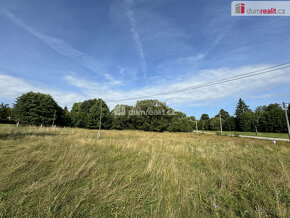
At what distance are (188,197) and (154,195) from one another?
79 centimetres

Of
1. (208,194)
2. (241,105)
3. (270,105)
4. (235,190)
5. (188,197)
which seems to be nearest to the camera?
(188,197)

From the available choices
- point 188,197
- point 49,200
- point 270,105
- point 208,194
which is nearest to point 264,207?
point 208,194

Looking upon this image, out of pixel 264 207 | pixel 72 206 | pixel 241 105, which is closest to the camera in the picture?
pixel 72 206

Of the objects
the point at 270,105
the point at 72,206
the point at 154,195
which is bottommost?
the point at 154,195

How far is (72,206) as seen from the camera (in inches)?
81.3

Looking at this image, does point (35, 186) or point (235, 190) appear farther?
point (235, 190)

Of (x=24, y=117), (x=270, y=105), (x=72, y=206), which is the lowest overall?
(x=72, y=206)

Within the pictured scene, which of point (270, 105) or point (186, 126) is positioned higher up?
point (270, 105)

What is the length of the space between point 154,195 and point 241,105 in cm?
8550

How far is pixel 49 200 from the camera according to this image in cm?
215

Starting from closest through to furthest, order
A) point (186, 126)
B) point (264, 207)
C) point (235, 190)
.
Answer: point (264, 207)
point (235, 190)
point (186, 126)

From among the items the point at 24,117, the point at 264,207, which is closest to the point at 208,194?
the point at 264,207

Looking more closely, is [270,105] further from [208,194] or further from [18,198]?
[18,198]

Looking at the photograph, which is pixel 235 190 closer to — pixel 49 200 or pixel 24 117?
pixel 49 200
